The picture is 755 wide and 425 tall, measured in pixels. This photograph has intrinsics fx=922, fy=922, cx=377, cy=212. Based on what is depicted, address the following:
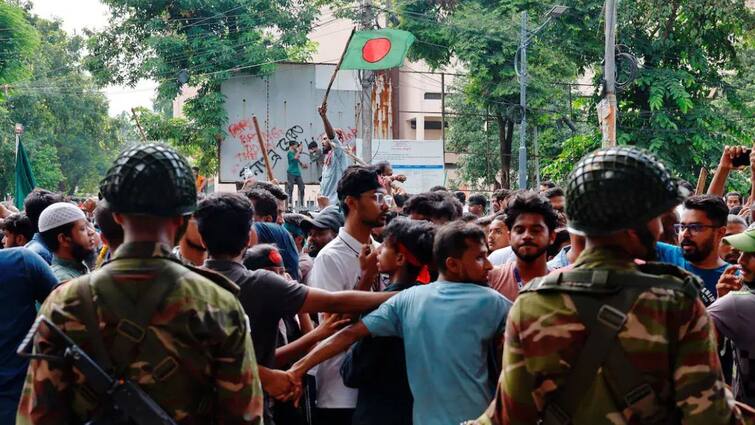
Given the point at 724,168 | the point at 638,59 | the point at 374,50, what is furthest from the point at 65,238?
the point at 638,59

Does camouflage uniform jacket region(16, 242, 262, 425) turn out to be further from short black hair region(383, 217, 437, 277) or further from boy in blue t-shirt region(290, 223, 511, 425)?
short black hair region(383, 217, 437, 277)

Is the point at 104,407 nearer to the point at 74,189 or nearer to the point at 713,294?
the point at 713,294

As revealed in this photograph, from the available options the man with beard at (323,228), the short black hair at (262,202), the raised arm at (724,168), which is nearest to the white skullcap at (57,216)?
the short black hair at (262,202)

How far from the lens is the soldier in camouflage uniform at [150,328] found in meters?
2.75

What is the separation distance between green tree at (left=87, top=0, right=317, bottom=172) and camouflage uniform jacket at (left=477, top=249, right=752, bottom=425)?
26510 millimetres

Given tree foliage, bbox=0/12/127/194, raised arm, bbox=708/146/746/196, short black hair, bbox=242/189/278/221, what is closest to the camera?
short black hair, bbox=242/189/278/221

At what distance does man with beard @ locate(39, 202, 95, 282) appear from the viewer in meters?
5.43

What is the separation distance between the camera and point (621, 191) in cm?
271

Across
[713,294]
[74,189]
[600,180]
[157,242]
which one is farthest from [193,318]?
[74,189]

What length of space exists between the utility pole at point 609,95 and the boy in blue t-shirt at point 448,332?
13.7 metres

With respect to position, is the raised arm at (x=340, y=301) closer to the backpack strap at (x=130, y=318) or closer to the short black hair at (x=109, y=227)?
the short black hair at (x=109, y=227)

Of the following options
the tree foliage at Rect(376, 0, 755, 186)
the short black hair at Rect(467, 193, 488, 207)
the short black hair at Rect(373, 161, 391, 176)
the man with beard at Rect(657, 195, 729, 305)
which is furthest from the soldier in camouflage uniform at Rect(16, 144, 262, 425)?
the tree foliage at Rect(376, 0, 755, 186)

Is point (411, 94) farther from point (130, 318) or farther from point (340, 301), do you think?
point (130, 318)

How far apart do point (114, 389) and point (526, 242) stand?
2849mm
